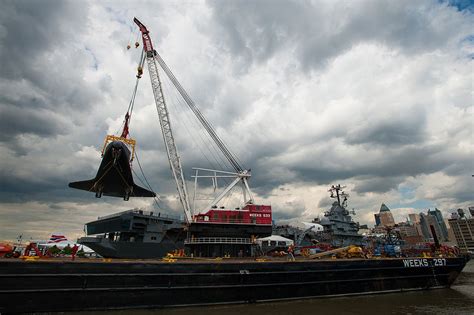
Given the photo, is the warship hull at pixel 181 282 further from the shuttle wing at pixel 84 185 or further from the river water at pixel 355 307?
the shuttle wing at pixel 84 185

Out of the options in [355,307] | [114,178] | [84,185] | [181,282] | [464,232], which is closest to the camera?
[181,282]

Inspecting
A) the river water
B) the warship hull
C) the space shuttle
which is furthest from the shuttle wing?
the river water

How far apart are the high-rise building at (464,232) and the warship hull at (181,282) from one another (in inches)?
7387

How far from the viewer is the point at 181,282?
21.8m

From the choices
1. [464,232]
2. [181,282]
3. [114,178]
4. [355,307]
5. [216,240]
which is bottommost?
[355,307]

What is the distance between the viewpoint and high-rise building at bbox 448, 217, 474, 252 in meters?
162

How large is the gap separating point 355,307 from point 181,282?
1565 cm

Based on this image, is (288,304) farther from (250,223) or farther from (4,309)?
(4,309)

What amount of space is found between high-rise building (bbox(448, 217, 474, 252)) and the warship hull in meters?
188

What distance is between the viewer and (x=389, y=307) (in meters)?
22.6

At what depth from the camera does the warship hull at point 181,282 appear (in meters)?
18.4

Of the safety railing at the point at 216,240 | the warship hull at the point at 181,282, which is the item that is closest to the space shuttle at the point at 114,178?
the safety railing at the point at 216,240

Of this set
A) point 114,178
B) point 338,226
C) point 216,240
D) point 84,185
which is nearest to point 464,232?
point 338,226

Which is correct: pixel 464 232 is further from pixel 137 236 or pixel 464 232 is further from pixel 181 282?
pixel 181 282
